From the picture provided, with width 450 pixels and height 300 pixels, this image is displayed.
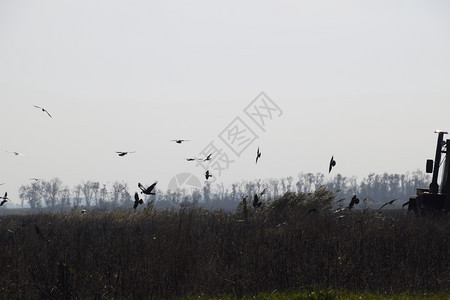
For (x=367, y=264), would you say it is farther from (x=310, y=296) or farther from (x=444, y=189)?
(x=444, y=189)

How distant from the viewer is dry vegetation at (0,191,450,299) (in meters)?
9.99

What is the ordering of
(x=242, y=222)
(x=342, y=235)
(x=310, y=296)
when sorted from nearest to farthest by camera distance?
(x=310, y=296) < (x=342, y=235) < (x=242, y=222)

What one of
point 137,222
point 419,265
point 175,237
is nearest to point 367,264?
point 419,265

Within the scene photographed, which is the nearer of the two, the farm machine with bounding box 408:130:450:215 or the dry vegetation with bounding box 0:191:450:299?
the dry vegetation with bounding box 0:191:450:299

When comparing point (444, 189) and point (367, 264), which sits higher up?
point (444, 189)

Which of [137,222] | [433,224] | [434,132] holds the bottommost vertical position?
[137,222]

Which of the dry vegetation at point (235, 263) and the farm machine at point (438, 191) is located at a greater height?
the farm machine at point (438, 191)

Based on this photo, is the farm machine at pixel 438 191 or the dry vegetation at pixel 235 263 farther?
the farm machine at pixel 438 191

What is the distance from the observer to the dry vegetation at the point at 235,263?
32.8 feet

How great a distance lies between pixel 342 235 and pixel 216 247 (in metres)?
3.14

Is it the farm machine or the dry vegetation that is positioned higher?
the farm machine

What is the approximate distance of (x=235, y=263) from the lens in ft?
37.8

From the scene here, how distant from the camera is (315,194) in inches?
782

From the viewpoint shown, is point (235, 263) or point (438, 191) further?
point (438, 191)
